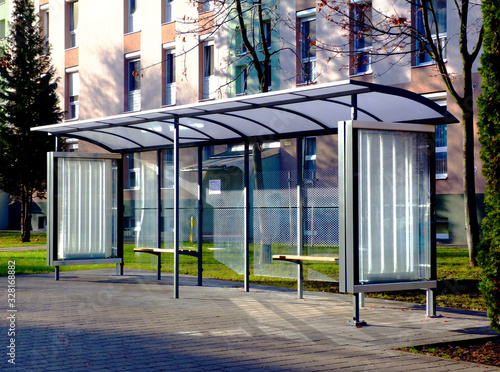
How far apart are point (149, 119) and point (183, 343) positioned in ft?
14.6

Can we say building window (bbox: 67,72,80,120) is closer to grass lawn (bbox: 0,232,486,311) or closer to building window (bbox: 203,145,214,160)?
building window (bbox: 203,145,214,160)

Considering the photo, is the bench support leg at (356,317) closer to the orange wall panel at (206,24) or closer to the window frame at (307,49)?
the orange wall panel at (206,24)

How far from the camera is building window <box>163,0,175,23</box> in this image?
2955 cm

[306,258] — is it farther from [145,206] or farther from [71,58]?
[71,58]

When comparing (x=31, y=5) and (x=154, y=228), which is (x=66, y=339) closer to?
(x=154, y=228)

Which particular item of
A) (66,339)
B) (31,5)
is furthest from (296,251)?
(31,5)

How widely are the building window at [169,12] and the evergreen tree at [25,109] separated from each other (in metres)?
5.11

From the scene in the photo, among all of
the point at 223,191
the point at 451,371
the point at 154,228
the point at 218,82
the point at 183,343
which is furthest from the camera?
the point at 218,82

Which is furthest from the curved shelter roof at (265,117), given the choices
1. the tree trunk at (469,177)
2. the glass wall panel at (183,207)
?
the tree trunk at (469,177)

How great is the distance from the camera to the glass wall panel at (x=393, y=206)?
8.31m

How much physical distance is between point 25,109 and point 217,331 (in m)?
21.8

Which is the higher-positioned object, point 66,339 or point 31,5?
point 31,5

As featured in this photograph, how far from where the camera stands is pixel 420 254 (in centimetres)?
873

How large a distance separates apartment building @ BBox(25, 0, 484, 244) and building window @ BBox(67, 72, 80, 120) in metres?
0.05
